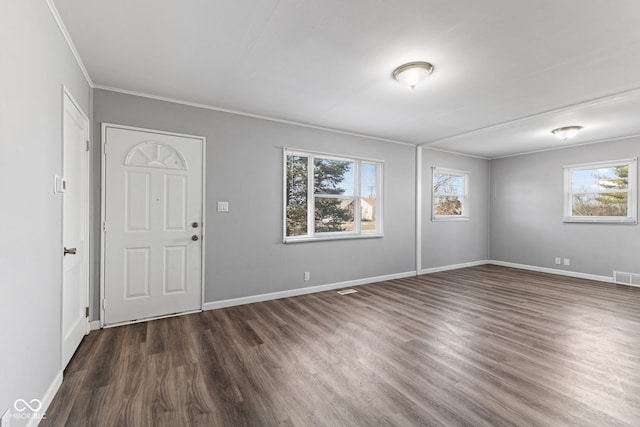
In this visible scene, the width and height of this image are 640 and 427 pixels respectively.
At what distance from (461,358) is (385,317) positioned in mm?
1058

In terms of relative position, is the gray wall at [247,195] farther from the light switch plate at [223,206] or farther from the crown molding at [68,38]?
the crown molding at [68,38]

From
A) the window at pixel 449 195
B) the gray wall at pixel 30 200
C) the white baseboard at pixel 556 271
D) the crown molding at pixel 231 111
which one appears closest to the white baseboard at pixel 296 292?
the window at pixel 449 195

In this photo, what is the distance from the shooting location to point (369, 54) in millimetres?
2504

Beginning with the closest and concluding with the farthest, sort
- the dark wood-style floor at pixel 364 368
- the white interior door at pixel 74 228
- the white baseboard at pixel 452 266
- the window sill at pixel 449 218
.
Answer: the dark wood-style floor at pixel 364 368, the white interior door at pixel 74 228, the white baseboard at pixel 452 266, the window sill at pixel 449 218

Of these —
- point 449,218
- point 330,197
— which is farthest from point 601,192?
point 330,197

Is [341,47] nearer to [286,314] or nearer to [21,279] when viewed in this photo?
[21,279]

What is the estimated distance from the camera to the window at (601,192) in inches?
198

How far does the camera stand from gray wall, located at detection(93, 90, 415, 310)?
11.3 feet

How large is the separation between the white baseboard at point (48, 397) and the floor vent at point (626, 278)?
7671mm

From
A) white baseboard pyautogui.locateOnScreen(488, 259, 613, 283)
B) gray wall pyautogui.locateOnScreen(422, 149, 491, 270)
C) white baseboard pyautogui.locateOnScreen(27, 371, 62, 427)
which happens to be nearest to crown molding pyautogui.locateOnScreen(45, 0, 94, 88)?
white baseboard pyautogui.locateOnScreen(27, 371, 62, 427)

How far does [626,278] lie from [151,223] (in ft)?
24.6

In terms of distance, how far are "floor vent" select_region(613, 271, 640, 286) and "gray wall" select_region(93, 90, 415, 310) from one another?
14.7 feet

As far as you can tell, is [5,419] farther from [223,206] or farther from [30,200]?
[223,206]

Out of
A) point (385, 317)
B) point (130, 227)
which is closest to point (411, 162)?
point (385, 317)
